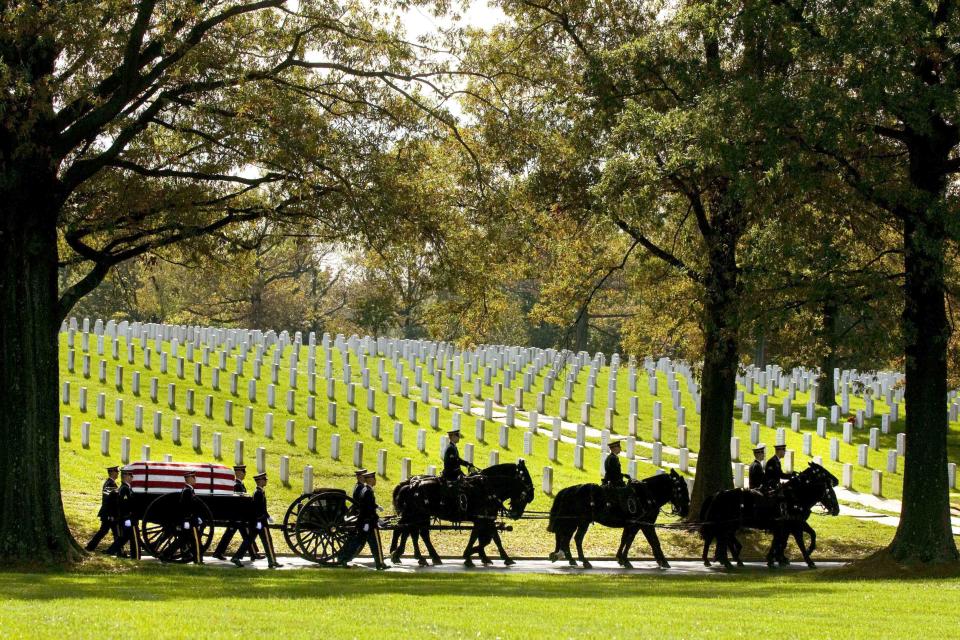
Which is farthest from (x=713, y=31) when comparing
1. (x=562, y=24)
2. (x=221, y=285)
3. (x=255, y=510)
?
(x=221, y=285)

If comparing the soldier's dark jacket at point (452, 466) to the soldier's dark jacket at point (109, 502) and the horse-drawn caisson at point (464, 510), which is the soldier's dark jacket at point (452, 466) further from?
the soldier's dark jacket at point (109, 502)

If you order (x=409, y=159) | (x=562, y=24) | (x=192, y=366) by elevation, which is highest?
(x=562, y=24)

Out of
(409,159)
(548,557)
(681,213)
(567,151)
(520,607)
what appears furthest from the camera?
(681,213)

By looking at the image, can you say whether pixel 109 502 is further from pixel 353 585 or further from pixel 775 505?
pixel 775 505

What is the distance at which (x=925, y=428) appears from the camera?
61.0 ft

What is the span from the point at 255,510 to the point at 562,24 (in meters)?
11.2

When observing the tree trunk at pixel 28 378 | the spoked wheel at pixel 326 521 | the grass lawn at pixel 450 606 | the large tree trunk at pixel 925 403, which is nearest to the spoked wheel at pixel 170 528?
the grass lawn at pixel 450 606

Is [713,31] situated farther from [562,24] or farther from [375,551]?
[375,551]

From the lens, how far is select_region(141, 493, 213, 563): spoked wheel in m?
16.2

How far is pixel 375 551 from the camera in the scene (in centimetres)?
1697

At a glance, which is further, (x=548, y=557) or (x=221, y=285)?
(x=221, y=285)

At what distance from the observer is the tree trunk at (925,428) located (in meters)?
18.2

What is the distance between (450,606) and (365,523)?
503cm

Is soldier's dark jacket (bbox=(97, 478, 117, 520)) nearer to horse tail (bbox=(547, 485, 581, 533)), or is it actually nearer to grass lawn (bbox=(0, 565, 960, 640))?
grass lawn (bbox=(0, 565, 960, 640))
